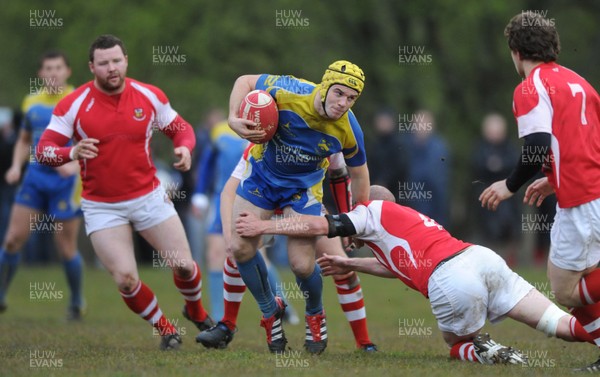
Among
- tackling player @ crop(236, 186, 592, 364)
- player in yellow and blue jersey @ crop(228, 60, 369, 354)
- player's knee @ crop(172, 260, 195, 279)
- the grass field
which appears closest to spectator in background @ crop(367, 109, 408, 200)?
the grass field

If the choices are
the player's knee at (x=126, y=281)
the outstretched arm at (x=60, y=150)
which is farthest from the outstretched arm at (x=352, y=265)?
the outstretched arm at (x=60, y=150)

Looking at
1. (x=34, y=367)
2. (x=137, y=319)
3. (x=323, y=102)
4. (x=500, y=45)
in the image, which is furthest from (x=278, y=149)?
(x=500, y=45)

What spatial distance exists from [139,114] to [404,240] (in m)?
2.88

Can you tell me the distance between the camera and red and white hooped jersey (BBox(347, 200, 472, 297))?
7621mm

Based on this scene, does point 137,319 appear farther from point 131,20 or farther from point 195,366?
point 131,20

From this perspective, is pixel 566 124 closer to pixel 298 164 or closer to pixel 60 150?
pixel 298 164

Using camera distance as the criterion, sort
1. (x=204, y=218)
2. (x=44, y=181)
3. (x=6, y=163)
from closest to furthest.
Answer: (x=44, y=181), (x=204, y=218), (x=6, y=163)

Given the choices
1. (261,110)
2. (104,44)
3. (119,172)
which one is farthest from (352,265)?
(104,44)

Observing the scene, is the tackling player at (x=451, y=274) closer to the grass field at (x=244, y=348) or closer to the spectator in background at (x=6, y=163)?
the grass field at (x=244, y=348)

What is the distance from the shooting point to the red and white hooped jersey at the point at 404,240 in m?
7.62

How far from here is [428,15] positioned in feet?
76.3

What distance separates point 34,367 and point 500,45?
1834cm

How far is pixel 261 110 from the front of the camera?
7.81 metres

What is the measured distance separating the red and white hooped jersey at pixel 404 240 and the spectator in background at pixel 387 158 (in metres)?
10.8
